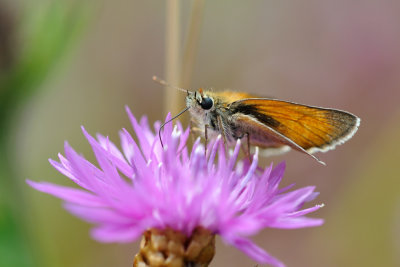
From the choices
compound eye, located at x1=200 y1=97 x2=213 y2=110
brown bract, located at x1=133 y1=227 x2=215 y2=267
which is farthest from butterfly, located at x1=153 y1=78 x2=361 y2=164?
brown bract, located at x1=133 y1=227 x2=215 y2=267

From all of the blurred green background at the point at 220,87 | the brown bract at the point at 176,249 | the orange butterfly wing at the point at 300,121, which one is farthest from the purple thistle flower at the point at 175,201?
the blurred green background at the point at 220,87

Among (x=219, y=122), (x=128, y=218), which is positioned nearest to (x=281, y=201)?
(x=128, y=218)

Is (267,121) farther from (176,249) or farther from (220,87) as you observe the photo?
(220,87)

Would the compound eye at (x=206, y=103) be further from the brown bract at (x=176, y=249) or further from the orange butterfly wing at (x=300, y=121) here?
the brown bract at (x=176, y=249)

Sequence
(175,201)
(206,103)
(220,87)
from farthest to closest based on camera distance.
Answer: (220,87), (206,103), (175,201)

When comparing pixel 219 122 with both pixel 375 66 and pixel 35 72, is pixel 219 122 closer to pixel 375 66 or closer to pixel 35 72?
pixel 35 72

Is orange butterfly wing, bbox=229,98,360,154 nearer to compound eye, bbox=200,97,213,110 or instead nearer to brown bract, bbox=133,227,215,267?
compound eye, bbox=200,97,213,110

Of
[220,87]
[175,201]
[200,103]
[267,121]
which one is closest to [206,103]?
[200,103]
